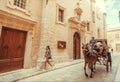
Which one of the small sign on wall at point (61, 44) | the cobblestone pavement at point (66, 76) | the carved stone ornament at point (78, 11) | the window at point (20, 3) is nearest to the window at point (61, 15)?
the small sign on wall at point (61, 44)

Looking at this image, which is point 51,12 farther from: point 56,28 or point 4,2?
point 4,2

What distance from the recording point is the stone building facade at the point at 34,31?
688cm

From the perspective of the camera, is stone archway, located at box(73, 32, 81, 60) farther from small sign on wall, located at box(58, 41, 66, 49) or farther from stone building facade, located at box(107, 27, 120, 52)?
stone building facade, located at box(107, 27, 120, 52)

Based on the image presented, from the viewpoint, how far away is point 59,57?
10.7m

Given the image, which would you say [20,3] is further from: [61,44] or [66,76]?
[66,76]

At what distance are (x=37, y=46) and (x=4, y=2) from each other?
3.91m

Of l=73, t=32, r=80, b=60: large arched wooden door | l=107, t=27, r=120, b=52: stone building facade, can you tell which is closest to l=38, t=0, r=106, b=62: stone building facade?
l=73, t=32, r=80, b=60: large arched wooden door

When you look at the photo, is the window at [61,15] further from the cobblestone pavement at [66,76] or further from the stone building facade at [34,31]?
the cobblestone pavement at [66,76]

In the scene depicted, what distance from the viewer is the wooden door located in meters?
6.70

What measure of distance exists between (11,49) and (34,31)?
2.33 m

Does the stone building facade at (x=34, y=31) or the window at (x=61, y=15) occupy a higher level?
the window at (x=61, y=15)

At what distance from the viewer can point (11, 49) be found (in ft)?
23.5

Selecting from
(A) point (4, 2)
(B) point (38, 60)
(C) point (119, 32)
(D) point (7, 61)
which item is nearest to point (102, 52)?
(B) point (38, 60)

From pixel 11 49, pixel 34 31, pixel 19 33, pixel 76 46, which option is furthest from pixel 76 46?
pixel 11 49
